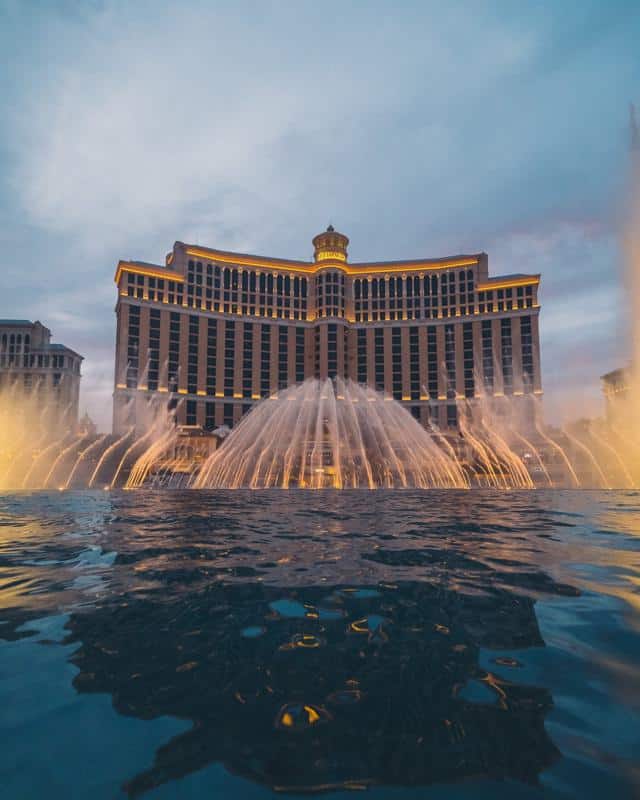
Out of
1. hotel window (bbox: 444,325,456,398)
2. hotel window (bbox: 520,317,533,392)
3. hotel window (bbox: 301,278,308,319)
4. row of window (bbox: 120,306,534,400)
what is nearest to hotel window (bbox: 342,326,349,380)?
row of window (bbox: 120,306,534,400)

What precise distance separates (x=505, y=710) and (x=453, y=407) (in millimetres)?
93120

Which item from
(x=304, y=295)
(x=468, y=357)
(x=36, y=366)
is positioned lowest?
(x=468, y=357)

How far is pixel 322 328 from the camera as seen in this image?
96.3m

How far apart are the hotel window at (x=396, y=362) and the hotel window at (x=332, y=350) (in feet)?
37.8

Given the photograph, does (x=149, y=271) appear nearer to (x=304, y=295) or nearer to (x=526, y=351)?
(x=304, y=295)

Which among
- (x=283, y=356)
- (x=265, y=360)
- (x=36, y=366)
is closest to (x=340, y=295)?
(x=283, y=356)

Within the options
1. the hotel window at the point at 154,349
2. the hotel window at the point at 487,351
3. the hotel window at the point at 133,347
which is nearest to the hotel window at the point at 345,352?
the hotel window at the point at 487,351

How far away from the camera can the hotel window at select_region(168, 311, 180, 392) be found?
3460 inches

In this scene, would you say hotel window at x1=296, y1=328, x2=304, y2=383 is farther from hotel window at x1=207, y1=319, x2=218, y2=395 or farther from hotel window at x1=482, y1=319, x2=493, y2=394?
hotel window at x1=482, y1=319, x2=493, y2=394

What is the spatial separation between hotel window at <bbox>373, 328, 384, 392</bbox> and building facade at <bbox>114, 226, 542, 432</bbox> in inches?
8.3

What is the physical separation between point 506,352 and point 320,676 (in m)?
96.9

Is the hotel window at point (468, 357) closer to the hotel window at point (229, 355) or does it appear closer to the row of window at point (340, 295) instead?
the row of window at point (340, 295)

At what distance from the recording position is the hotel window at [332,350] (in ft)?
314

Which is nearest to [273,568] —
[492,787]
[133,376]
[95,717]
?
[95,717]
